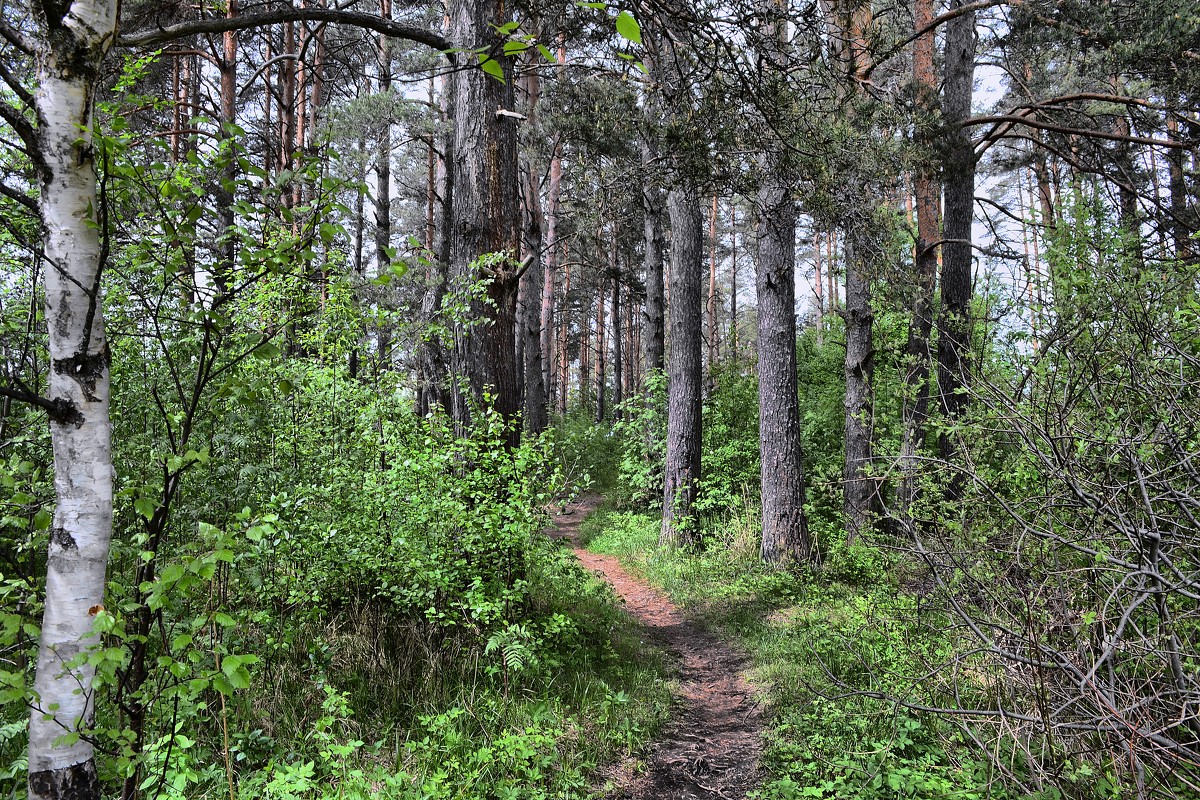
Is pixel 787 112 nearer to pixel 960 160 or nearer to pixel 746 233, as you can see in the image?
pixel 960 160

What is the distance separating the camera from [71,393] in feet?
5.77

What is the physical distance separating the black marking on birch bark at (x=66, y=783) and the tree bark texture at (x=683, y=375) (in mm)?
7646

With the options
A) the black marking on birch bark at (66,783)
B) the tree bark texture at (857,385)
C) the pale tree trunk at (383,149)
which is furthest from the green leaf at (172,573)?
the pale tree trunk at (383,149)

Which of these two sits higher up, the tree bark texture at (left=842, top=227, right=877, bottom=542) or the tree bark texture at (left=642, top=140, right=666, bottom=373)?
the tree bark texture at (left=642, top=140, right=666, bottom=373)

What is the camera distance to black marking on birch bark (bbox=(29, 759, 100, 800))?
5.58 feet

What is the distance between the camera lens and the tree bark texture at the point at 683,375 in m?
9.11

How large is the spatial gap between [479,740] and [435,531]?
4.38 ft

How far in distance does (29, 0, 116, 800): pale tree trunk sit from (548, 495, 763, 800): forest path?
268cm

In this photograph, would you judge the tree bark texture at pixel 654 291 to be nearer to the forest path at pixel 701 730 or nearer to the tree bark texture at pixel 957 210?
the tree bark texture at pixel 957 210

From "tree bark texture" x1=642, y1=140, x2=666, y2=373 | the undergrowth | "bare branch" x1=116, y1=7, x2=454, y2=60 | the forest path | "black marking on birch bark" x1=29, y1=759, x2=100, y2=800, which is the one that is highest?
"tree bark texture" x1=642, y1=140, x2=666, y2=373

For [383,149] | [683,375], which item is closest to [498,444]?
[683,375]

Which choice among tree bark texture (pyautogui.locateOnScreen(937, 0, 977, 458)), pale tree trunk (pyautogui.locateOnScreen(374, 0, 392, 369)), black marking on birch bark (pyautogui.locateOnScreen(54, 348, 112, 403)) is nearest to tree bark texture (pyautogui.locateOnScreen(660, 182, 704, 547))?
tree bark texture (pyautogui.locateOnScreen(937, 0, 977, 458))

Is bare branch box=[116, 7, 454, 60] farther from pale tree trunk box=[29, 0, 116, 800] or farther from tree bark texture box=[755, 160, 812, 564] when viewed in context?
tree bark texture box=[755, 160, 812, 564]

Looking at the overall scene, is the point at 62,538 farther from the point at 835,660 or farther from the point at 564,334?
the point at 564,334
